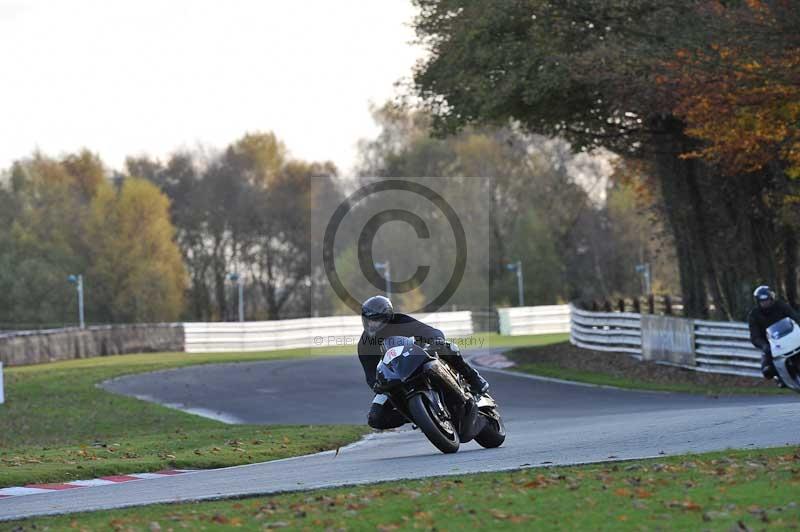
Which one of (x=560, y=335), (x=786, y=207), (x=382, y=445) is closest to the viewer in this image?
(x=382, y=445)

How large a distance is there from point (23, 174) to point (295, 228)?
1891 cm

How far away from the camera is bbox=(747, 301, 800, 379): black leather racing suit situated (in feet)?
60.3

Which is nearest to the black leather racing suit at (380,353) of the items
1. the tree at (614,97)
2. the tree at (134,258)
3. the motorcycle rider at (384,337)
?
the motorcycle rider at (384,337)

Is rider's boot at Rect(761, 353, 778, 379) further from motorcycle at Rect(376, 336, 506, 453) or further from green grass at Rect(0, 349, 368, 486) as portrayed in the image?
motorcycle at Rect(376, 336, 506, 453)

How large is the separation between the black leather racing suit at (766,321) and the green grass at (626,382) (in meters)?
4.83

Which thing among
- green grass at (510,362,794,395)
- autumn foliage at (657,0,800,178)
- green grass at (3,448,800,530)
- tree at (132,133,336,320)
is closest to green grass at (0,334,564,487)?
green grass at (3,448,800,530)

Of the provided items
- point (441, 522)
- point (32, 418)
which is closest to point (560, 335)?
point (32, 418)

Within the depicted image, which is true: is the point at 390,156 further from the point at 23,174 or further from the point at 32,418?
the point at 32,418

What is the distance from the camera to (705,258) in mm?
34906

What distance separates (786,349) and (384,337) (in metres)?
8.00

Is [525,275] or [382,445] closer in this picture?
[382,445]

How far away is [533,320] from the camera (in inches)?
2488

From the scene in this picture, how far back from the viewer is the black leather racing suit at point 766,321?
60.3ft

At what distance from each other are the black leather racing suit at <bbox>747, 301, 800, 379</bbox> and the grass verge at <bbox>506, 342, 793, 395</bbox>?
4879mm
